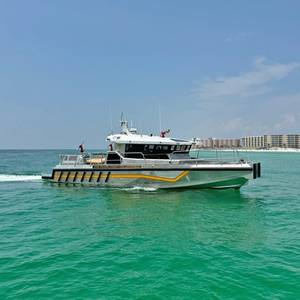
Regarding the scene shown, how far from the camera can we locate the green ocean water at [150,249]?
6.56m

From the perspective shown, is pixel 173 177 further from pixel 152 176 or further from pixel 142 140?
pixel 142 140

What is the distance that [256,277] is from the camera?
7.00 meters

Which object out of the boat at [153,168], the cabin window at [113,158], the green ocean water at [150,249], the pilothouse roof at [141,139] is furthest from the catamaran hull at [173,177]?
the green ocean water at [150,249]

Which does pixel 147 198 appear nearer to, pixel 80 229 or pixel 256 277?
pixel 80 229

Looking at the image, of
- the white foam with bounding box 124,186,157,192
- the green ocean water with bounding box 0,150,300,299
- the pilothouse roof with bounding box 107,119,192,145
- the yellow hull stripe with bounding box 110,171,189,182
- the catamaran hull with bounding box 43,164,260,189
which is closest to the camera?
the green ocean water with bounding box 0,150,300,299

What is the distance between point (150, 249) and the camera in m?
8.89

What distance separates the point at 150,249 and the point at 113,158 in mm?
12751

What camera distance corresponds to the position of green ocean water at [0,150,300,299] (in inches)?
258

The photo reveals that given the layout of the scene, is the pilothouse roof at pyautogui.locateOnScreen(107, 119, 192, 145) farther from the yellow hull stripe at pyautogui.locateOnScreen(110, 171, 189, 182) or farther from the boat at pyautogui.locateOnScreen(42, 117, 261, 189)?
the yellow hull stripe at pyautogui.locateOnScreen(110, 171, 189, 182)

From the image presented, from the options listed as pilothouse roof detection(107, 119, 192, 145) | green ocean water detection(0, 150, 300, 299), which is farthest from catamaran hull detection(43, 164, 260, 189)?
green ocean water detection(0, 150, 300, 299)

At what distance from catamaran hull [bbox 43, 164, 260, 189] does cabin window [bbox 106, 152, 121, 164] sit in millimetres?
628

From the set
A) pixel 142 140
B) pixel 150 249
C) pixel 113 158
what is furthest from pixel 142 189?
pixel 150 249

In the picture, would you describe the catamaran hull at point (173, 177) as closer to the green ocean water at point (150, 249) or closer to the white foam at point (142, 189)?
the white foam at point (142, 189)

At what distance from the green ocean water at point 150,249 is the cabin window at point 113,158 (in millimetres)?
5004
